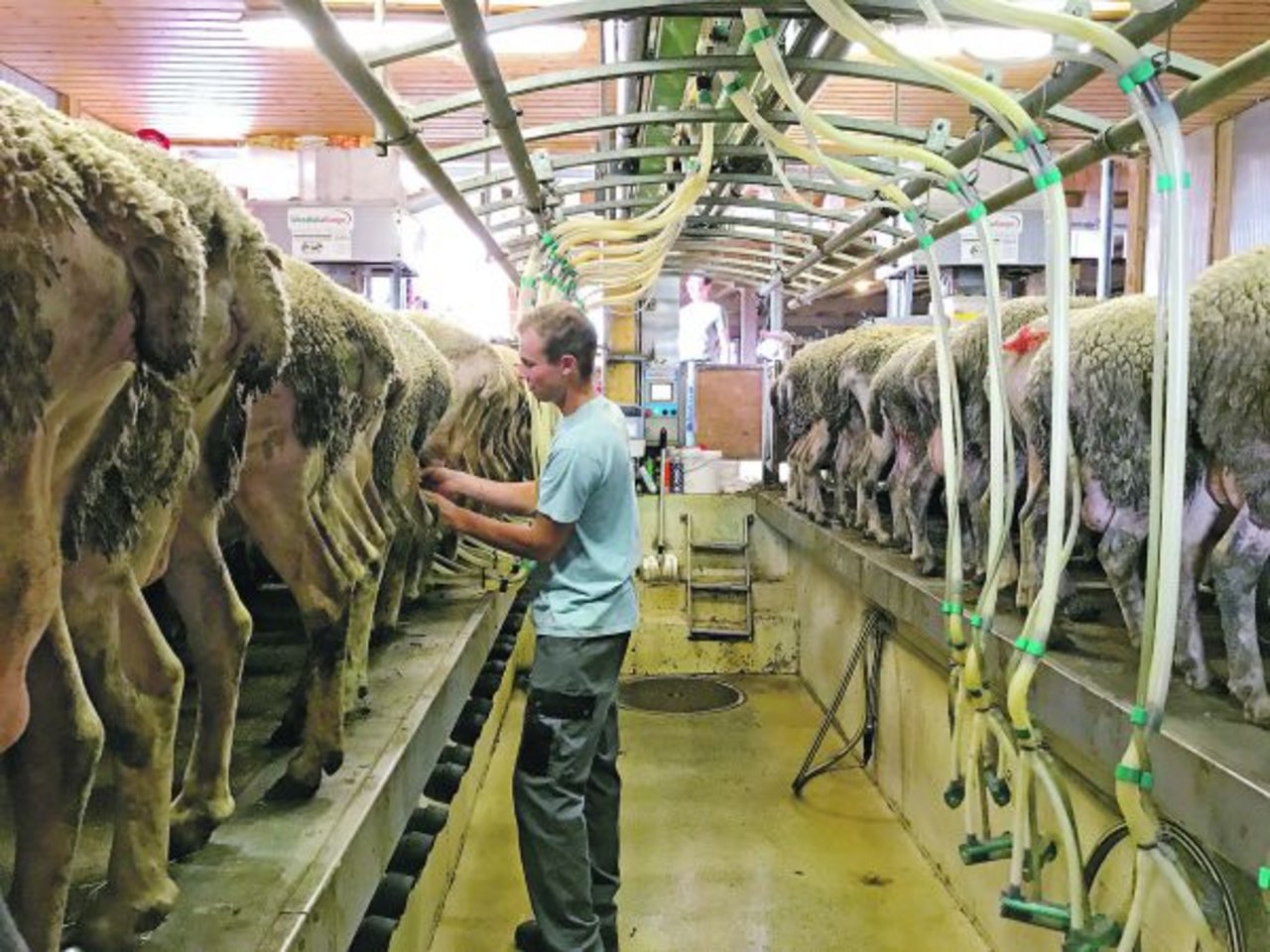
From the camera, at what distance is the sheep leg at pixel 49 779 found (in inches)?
51.3

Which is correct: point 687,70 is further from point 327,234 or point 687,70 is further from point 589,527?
point 327,234

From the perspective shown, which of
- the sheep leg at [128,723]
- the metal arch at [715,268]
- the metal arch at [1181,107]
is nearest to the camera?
the sheep leg at [128,723]

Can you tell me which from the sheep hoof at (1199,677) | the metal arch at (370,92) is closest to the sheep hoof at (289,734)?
the metal arch at (370,92)

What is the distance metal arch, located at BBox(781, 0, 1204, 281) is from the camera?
81.2 inches

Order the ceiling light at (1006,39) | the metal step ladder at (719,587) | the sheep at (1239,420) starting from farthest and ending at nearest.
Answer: the metal step ladder at (719,587), the ceiling light at (1006,39), the sheep at (1239,420)

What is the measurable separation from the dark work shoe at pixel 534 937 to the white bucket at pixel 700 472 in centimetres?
501

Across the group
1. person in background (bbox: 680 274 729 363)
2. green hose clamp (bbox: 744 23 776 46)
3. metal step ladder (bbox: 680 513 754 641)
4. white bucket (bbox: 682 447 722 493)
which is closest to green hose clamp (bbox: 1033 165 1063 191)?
green hose clamp (bbox: 744 23 776 46)

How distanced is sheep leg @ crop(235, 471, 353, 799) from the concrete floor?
194cm

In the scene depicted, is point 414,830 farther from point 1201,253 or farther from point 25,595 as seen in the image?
point 1201,253

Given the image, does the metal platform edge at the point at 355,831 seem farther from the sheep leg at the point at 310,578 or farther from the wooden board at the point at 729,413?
the wooden board at the point at 729,413

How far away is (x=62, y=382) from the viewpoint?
3.98ft

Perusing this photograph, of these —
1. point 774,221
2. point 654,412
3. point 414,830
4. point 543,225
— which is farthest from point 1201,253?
point 414,830

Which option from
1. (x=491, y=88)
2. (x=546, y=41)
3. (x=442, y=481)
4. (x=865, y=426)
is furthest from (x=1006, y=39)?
(x=546, y=41)

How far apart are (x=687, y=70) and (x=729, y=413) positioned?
21.7ft
